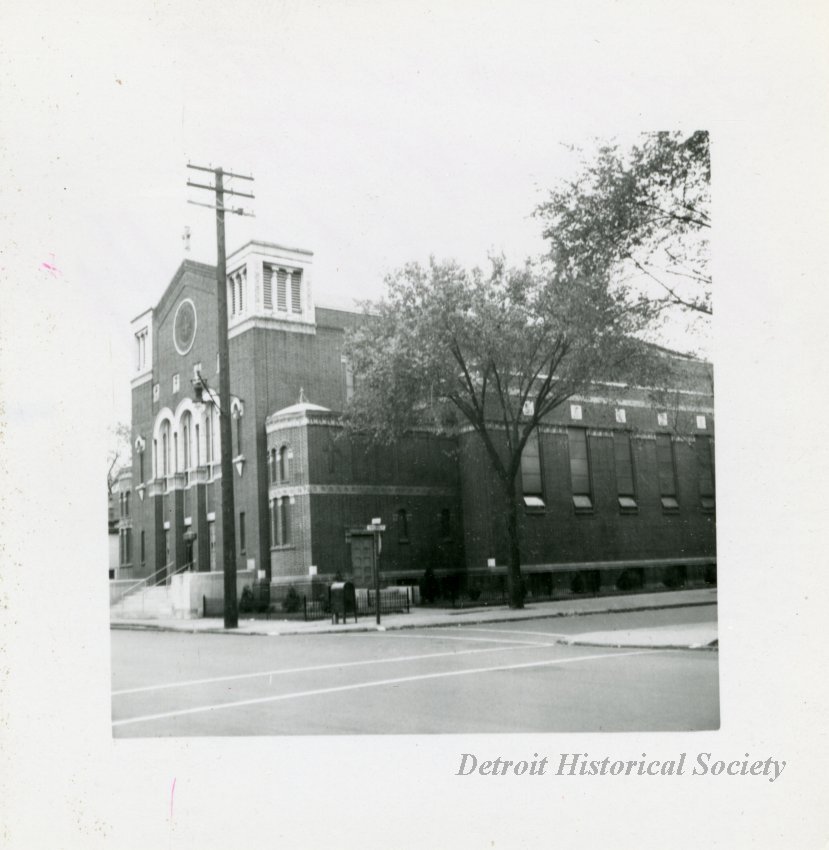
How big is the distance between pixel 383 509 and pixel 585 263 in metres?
18.4

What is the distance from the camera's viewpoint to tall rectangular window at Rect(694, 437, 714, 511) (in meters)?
22.1

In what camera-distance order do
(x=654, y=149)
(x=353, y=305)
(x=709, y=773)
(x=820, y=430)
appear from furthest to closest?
(x=353, y=305)
(x=654, y=149)
(x=820, y=430)
(x=709, y=773)

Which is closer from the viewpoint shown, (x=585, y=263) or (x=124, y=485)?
(x=585, y=263)

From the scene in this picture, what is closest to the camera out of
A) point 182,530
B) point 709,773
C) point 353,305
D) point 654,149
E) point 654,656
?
point 709,773

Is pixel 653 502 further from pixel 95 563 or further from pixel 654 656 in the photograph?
pixel 95 563

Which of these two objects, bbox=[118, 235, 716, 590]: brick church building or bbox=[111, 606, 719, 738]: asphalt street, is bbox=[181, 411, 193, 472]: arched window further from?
bbox=[111, 606, 719, 738]: asphalt street

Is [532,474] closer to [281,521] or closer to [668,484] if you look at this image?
[668,484]

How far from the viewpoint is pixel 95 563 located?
26.9 feet

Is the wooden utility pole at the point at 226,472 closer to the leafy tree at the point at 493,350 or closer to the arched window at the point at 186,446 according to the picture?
the leafy tree at the point at 493,350

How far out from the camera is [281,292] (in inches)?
971

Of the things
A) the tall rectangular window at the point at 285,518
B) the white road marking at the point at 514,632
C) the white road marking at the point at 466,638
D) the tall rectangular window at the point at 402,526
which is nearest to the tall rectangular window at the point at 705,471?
the white road marking at the point at 514,632

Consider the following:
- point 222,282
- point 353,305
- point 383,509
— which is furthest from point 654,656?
point 383,509

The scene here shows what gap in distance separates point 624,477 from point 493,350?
853cm

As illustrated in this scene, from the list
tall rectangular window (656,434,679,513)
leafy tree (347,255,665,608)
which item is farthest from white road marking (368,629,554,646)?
tall rectangular window (656,434,679,513)
